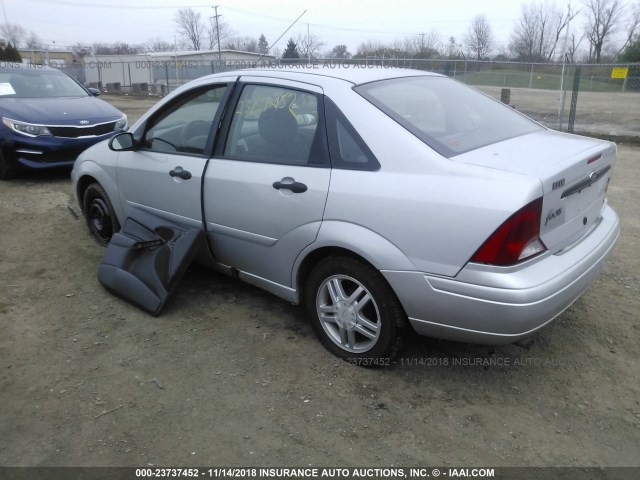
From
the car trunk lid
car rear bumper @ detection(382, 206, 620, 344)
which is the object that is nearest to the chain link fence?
the car trunk lid

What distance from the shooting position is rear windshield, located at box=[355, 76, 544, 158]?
286 centimetres

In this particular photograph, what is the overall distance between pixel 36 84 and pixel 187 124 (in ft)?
19.7

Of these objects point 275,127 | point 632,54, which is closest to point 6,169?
point 275,127

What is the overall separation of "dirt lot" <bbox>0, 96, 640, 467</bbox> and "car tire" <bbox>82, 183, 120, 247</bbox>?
2.80 feet

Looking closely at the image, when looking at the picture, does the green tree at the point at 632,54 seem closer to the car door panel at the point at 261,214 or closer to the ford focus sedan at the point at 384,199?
the ford focus sedan at the point at 384,199

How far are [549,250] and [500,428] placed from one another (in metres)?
0.91

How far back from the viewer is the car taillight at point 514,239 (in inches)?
92.7

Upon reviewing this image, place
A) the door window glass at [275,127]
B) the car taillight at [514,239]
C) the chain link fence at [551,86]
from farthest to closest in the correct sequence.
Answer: the chain link fence at [551,86] < the door window glass at [275,127] < the car taillight at [514,239]

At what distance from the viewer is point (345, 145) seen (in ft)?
9.53

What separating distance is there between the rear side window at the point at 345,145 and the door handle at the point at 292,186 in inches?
8.7

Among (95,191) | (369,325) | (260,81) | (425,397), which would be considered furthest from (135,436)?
(95,191)

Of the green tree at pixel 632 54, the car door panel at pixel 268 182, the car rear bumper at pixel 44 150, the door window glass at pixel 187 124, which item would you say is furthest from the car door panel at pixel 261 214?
the green tree at pixel 632 54

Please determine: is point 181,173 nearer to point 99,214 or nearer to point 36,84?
point 99,214

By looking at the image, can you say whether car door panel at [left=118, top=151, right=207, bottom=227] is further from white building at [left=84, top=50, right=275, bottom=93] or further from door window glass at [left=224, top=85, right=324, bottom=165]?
white building at [left=84, top=50, right=275, bottom=93]
